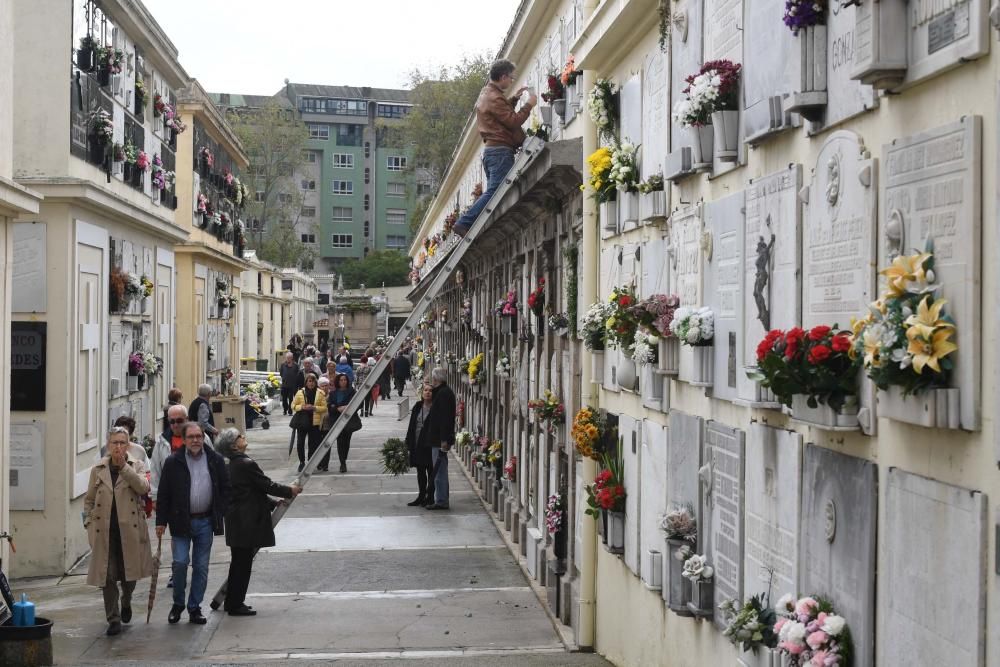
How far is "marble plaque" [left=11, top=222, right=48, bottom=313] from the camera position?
14766mm

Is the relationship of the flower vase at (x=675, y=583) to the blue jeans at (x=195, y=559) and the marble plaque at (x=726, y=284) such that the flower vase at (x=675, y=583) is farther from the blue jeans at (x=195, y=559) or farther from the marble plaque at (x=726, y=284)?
the blue jeans at (x=195, y=559)

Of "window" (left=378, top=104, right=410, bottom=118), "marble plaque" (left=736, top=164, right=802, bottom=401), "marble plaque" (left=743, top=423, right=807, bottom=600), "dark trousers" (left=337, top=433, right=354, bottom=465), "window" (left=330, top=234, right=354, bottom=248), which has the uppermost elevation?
"window" (left=378, top=104, right=410, bottom=118)

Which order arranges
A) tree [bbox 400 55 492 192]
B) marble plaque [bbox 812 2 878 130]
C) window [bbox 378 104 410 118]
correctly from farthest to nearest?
window [bbox 378 104 410 118] → tree [bbox 400 55 492 192] → marble plaque [bbox 812 2 878 130]

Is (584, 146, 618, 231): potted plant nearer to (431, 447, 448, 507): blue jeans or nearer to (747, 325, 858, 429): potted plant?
(747, 325, 858, 429): potted plant

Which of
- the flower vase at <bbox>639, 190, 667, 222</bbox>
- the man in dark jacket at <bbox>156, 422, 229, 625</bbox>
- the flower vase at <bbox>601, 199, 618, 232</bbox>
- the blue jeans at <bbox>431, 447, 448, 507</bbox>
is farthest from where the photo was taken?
the blue jeans at <bbox>431, 447, 448, 507</bbox>

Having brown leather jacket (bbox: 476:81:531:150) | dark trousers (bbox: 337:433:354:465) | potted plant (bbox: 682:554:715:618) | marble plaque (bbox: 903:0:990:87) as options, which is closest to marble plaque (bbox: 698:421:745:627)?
potted plant (bbox: 682:554:715:618)

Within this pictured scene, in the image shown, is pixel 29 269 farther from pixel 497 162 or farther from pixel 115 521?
pixel 497 162

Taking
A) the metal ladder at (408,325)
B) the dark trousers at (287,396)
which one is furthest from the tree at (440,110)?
the metal ladder at (408,325)

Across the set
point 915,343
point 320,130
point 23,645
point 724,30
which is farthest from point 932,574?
point 320,130

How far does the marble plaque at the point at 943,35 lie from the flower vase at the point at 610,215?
5.08 meters

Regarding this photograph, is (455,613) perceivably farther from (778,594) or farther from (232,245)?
(232,245)

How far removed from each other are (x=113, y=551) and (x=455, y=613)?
123 inches

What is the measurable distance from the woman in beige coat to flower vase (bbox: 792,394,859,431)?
7287mm

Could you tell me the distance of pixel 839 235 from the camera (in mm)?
4941
